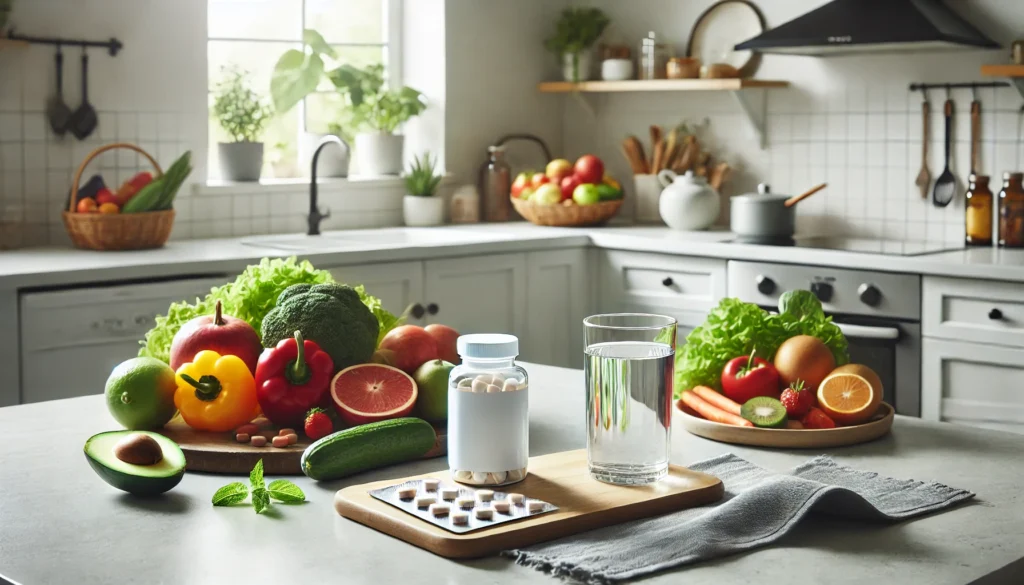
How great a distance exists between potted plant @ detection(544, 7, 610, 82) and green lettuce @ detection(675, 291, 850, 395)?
11.0 feet

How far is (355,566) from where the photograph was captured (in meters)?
1.16

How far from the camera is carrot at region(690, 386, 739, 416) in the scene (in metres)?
1.69

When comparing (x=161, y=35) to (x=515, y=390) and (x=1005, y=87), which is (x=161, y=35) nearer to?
(x=1005, y=87)

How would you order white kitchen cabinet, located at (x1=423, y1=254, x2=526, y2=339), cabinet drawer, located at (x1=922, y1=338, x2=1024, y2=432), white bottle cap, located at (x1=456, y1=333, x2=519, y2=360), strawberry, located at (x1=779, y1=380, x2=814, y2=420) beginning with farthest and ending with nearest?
white kitchen cabinet, located at (x1=423, y1=254, x2=526, y2=339), cabinet drawer, located at (x1=922, y1=338, x2=1024, y2=432), strawberry, located at (x1=779, y1=380, x2=814, y2=420), white bottle cap, located at (x1=456, y1=333, x2=519, y2=360)

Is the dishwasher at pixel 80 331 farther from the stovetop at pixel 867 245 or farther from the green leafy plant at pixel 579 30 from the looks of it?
the green leafy plant at pixel 579 30

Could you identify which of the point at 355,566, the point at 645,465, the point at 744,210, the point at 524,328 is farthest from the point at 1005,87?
the point at 355,566

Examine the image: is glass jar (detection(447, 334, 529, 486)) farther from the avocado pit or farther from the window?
the window

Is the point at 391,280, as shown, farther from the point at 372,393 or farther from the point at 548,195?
the point at 372,393

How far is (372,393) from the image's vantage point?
5.36 feet

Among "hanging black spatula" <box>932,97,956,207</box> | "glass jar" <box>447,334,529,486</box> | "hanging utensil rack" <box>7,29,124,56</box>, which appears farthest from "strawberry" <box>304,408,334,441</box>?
"hanging black spatula" <box>932,97,956,207</box>

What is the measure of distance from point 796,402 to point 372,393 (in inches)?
21.9

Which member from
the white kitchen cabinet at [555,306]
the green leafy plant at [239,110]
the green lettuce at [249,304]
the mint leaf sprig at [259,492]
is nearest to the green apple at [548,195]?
the white kitchen cabinet at [555,306]

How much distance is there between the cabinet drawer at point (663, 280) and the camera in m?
4.08

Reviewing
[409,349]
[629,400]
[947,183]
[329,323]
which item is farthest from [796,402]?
[947,183]
